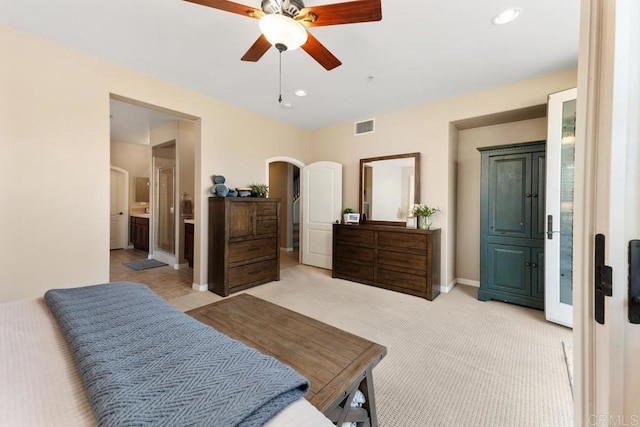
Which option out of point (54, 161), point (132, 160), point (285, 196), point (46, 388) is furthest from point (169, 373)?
point (132, 160)

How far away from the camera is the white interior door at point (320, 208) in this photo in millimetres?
4793

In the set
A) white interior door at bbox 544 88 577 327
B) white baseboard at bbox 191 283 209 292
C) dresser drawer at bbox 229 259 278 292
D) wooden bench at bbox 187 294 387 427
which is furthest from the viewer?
white baseboard at bbox 191 283 209 292

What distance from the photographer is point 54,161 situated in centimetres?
245

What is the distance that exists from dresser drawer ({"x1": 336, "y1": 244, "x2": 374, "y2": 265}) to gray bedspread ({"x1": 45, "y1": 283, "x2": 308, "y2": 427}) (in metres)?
3.07

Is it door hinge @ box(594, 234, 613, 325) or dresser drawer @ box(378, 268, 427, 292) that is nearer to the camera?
door hinge @ box(594, 234, 613, 325)

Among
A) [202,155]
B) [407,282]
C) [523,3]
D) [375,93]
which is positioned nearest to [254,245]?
[202,155]

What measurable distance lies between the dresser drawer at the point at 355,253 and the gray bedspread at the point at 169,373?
307 centimetres

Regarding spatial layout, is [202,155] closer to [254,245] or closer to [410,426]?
[254,245]

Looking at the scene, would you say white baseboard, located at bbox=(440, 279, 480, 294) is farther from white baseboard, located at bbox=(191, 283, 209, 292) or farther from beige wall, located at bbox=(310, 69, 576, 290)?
white baseboard, located at bbox=(191, 283, 209, 292)

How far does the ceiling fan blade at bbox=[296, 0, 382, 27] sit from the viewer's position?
58.1 inches

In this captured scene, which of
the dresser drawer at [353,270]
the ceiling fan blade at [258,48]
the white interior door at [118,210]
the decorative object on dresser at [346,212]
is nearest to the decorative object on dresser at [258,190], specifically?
the decorative object on dresser at [346,212]

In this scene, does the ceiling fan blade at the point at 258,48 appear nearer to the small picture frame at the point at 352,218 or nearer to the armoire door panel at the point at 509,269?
the small picture frame at the point at 352,218

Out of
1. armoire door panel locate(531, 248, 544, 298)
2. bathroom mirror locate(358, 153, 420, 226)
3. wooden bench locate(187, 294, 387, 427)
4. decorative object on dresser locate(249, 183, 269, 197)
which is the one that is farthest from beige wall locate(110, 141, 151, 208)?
armoire door panel locate(531, 248, 544, 298)

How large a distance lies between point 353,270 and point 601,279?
3.56 metres
